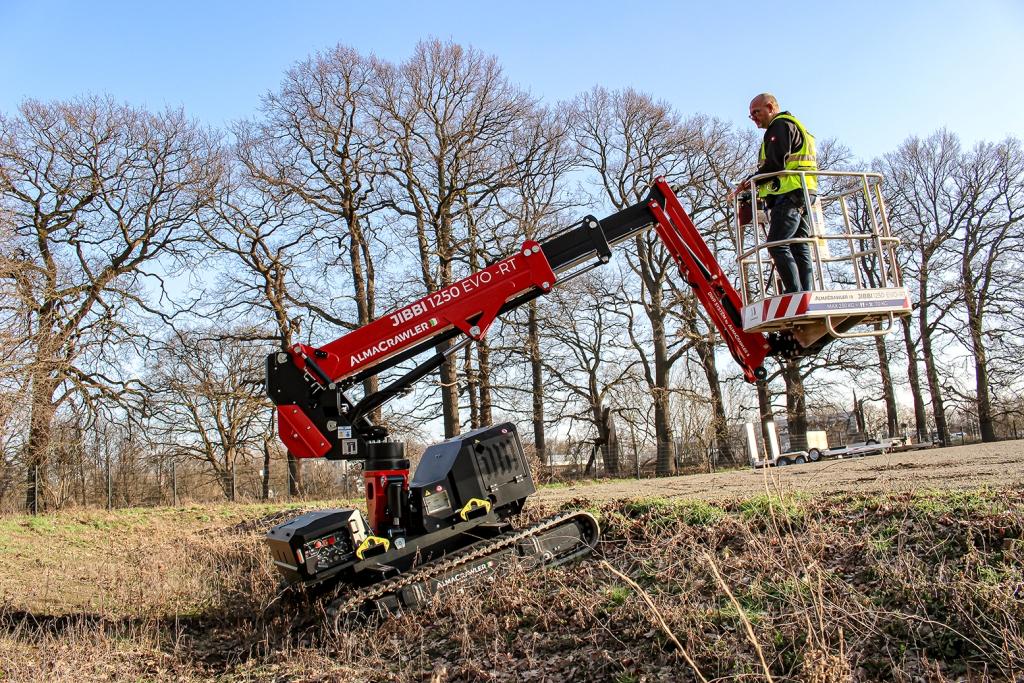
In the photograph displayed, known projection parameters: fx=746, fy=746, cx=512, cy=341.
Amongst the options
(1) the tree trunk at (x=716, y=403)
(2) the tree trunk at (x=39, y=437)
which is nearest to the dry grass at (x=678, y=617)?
(2) the tree trunk at (x=39, y=437)

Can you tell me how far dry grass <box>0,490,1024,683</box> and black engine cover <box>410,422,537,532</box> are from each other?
0.85 metres

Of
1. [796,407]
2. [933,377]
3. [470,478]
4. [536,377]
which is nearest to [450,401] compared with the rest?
[536,377]

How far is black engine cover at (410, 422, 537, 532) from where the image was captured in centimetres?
729

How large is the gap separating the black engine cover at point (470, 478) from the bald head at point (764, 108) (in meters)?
3.92

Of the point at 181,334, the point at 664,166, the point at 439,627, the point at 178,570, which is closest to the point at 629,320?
the point at 664,166

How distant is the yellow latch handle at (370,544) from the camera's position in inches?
269

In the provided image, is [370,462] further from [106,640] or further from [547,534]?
[106,640]

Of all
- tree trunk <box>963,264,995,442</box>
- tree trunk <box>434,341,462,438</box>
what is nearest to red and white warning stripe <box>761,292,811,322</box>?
tree trunk <box>434,341,462,438</box>

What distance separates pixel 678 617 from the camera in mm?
5020

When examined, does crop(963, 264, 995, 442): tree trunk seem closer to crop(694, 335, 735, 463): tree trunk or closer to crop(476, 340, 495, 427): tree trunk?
crop(694, 335, 735, 463): tree trunk

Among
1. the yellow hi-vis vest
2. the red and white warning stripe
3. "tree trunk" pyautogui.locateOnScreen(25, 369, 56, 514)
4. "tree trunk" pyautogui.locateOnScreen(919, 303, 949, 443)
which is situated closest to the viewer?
the red and white warning stripe

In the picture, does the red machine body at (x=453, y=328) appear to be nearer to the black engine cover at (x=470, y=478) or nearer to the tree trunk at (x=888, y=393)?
the black engine cover at (x=470, y=478)

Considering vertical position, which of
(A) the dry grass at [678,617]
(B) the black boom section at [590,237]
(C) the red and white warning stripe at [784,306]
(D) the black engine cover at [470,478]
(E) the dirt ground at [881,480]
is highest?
(B) the black boom section at [590,237]

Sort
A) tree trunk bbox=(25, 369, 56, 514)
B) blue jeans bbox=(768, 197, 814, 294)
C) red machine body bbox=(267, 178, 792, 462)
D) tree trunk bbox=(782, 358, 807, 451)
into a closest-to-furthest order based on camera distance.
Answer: blue jeans bbox=(768, 197, 814, 294)
red machine body bbox=(267, 178, 792, 462)
tree trunk bbox=(25, 369, 56, 514)
tree trunk bbox=(782, 358, 807, 451)
